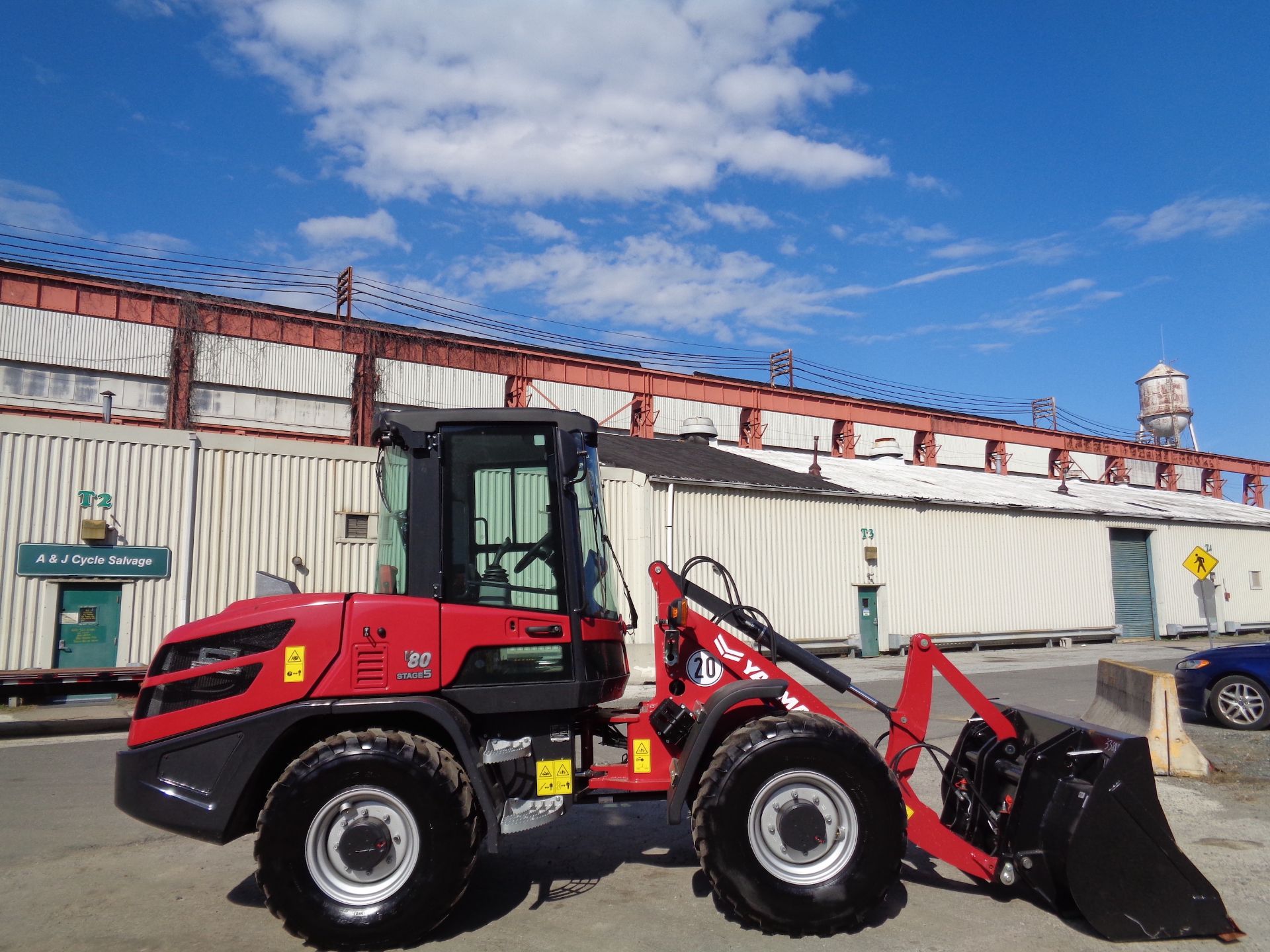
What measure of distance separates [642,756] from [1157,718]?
18.4ft

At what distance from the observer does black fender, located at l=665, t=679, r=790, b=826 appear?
454 centimetres

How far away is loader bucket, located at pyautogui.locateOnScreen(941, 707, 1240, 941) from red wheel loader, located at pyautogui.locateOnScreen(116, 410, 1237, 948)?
0.01 meters

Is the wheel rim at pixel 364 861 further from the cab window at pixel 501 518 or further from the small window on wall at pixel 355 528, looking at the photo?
the small window on wall at pixel 355 528

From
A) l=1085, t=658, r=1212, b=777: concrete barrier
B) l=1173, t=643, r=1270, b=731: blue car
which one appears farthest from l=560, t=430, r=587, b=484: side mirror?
l=1173, t=643, r=1270, b=731: blue car

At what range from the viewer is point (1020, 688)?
1568 cm

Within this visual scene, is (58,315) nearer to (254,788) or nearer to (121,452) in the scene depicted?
(121,452)

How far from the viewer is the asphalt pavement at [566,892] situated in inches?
171

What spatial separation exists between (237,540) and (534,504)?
12908 millimetres

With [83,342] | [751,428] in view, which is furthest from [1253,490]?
[83,342]

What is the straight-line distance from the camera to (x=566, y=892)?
504cm

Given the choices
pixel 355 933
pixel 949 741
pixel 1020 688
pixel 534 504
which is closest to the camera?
pixel 355 933

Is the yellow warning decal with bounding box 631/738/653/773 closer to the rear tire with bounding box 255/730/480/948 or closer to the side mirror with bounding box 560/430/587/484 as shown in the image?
the rear tire with bounding box 255/730/480/948

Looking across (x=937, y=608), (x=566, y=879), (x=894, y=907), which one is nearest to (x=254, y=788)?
(x=566, y=879)

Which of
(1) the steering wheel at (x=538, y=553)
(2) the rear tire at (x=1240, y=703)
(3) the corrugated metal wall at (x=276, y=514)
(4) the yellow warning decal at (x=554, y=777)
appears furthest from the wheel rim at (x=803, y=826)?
(3) the corrugated metal wall at (x=276, y=514)
